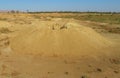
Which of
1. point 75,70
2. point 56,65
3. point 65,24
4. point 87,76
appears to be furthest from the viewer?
point 65,24

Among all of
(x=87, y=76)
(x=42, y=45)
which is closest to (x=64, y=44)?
(x=42, y=45)

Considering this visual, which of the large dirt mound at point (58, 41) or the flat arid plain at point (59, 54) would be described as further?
the large dirt mound at point (58, 41)

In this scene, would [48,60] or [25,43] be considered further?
[25,43]

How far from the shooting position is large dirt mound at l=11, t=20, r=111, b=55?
18234 mm

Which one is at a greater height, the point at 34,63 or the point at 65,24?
the point at 65,24

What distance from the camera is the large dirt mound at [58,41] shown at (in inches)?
718

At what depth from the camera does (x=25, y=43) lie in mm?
19250

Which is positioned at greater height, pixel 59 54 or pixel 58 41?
pixel 58 41

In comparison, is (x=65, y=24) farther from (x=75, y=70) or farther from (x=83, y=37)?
(x=75, y=70)

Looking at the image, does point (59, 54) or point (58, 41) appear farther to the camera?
point (58, 41)

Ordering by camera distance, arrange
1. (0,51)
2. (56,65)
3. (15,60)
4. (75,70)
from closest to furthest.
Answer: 1. (75,70)
2. (56,65)
3. (15,60)
4. (0,51)

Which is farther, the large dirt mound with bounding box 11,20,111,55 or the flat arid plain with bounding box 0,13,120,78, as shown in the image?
the large dirt mound with bounding box 11,20,111,55

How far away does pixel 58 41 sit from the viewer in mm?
18797

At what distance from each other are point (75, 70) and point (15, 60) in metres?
3.51
